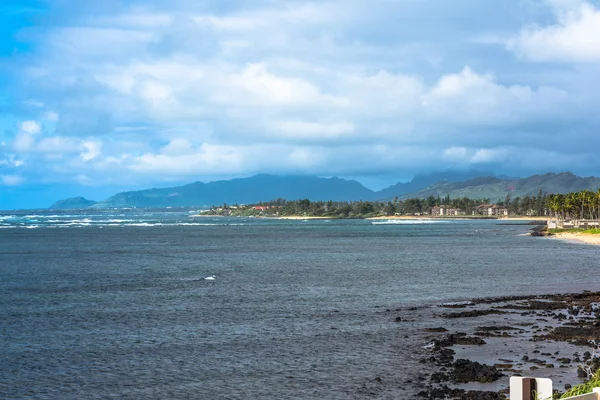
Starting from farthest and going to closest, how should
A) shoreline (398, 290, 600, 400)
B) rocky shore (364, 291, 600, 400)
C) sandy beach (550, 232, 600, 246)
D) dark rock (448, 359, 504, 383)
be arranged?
sandy beach (550, 232, 600, 246) < dark rock (448, 359, 504, 383) < shoreline (398, 290, 600, 400) < rocky shore (364, 291, 600, 400)

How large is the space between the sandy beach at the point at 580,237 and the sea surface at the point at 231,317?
32360 mm

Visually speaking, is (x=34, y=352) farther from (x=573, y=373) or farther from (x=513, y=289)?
(x=513, y=289)

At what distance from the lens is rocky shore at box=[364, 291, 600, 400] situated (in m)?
27.7

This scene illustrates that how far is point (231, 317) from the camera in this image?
4622 cm

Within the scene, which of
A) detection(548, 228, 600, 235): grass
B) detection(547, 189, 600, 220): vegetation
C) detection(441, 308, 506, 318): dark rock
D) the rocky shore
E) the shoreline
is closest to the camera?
the rocky shore

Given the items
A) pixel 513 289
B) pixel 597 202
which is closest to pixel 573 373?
pixel 513 289

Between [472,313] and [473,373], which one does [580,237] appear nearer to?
[472,313]

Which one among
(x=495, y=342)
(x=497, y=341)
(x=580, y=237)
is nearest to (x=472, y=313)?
(x=497, y=341)

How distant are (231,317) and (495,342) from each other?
18.3 meters

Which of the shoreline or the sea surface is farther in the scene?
the sea surface

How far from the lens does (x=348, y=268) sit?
83438mm

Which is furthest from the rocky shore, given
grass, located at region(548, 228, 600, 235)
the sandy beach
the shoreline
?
grass, located at region(548, 228, 600, 235)

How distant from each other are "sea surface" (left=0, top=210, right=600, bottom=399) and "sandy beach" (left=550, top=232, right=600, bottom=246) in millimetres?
32360

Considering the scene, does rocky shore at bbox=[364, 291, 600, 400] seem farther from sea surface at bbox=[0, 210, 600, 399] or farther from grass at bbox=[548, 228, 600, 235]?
grass at bbox=[548, 228, 600, 235]
